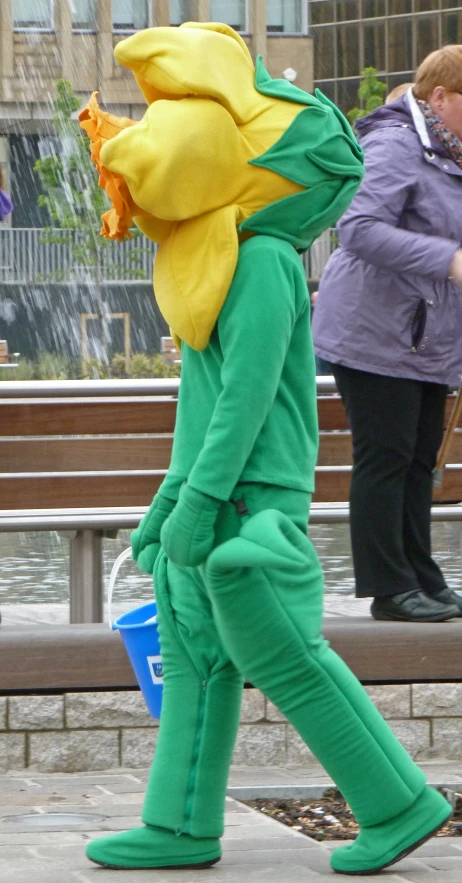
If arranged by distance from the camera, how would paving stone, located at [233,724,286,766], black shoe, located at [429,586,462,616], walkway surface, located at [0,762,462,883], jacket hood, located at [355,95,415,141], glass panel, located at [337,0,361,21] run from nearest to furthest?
walkway surface, located at [0,762,462,883] < paving stone, located at [233,724,286,766] < jacket hood, located at [355,95,415,141] < black shoe, located at [429,586,462,616] < glass panel, located at [337,0,361,21]

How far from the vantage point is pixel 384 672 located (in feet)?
15.6

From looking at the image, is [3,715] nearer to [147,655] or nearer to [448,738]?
[147,655]

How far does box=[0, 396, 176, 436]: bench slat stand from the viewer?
5.30m

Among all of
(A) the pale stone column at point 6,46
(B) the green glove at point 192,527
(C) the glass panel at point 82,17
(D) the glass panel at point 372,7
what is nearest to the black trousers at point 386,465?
(B) the green glove at point 192,527

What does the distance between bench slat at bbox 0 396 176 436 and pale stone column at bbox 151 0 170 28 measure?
41353 millimetres

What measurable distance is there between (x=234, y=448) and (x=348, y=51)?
45.2 meters

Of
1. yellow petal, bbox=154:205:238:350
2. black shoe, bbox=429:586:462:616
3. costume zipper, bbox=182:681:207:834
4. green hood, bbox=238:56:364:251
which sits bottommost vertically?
black shoe, bbox=429:586:462:616

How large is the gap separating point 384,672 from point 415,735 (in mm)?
227

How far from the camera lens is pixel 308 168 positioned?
3.53 metres

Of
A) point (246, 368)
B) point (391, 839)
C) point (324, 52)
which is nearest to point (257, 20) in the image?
point (324, 52)

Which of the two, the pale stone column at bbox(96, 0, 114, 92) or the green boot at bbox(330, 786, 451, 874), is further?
the pale stone column at bbox(96, 0, 114, 92)

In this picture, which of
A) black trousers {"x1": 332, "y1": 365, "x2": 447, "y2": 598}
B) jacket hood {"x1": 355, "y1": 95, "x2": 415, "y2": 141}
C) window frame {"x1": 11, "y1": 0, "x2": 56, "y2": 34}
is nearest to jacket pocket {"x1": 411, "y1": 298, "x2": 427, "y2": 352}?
black trousers {"x1": 332, "y1": 365, "x2": 447, "y2": 598}

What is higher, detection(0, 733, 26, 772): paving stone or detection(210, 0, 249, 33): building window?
detection(210, 0, 249, 33): building window

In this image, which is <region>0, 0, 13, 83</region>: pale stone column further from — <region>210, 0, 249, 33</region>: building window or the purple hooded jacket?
the purple hooded jacket
